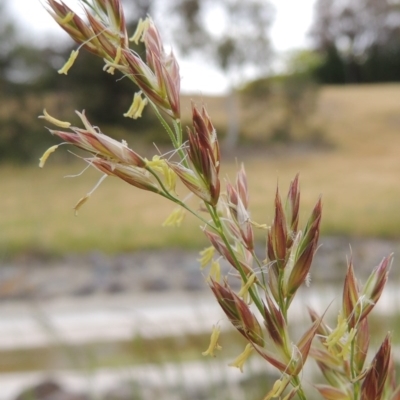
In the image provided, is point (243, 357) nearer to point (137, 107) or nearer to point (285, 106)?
point (137, 107)

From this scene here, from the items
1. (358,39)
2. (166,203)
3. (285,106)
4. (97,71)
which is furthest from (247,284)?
(358,39)

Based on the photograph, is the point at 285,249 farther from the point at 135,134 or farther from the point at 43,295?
the point at 135,134

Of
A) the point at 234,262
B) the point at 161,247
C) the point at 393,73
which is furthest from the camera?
the point at 393,73

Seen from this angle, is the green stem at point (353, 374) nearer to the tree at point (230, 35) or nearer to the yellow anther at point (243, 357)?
the yellow anther at point (243, 357)

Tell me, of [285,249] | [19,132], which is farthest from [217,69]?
[285,249]

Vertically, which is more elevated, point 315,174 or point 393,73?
point 393,73

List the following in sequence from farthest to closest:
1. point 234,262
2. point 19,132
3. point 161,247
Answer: point 19,132 → point 161,247 → point 234,262

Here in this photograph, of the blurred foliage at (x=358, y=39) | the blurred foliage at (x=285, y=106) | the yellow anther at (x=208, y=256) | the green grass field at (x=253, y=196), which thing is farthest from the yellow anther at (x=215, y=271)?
the blurred foliage at (x=358, y=39)
